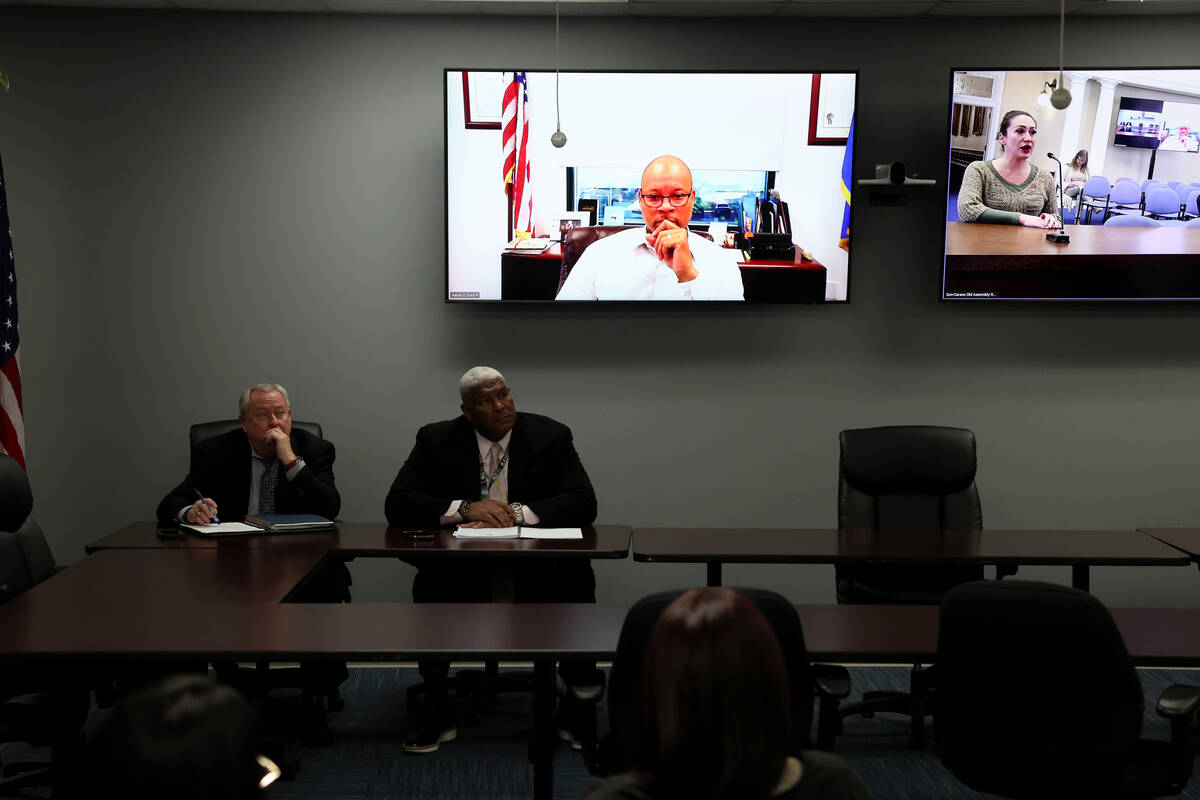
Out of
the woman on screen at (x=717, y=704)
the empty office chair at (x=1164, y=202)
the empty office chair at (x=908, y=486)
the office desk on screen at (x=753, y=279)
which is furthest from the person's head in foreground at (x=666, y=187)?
the woman on screen at (x=717, y=704)

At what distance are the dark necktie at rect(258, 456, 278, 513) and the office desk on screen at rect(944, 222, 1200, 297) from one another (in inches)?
122

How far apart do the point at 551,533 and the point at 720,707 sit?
2.56 m

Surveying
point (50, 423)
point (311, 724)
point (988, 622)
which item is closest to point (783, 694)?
point (988, 622)

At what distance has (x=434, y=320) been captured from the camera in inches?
203

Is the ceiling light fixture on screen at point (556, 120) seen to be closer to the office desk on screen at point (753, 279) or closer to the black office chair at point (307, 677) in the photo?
the office desk on screen at point (753, 279)

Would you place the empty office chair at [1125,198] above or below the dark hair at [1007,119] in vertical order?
below

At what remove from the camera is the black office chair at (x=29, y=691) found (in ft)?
9.19

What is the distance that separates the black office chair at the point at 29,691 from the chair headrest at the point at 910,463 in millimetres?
2776

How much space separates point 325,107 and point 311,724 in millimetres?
2818

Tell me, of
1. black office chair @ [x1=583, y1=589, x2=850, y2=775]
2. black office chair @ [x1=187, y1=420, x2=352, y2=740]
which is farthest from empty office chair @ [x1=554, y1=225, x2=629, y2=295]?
black office chair @ [x1=583, y1=589, x2=850, y2=775]

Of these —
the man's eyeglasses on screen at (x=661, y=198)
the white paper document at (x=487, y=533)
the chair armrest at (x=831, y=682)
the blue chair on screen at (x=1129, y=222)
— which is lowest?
the chair armrest at (x=831, y=682)

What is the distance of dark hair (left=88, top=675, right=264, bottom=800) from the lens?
3.35 feet

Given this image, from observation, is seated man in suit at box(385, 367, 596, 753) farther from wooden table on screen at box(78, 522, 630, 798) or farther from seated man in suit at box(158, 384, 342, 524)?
seated man in suit at box(158, 384, 342, 524)

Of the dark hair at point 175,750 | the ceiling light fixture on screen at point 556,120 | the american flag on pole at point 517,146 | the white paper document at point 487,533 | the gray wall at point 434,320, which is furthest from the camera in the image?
the gray wall at point 434,320
